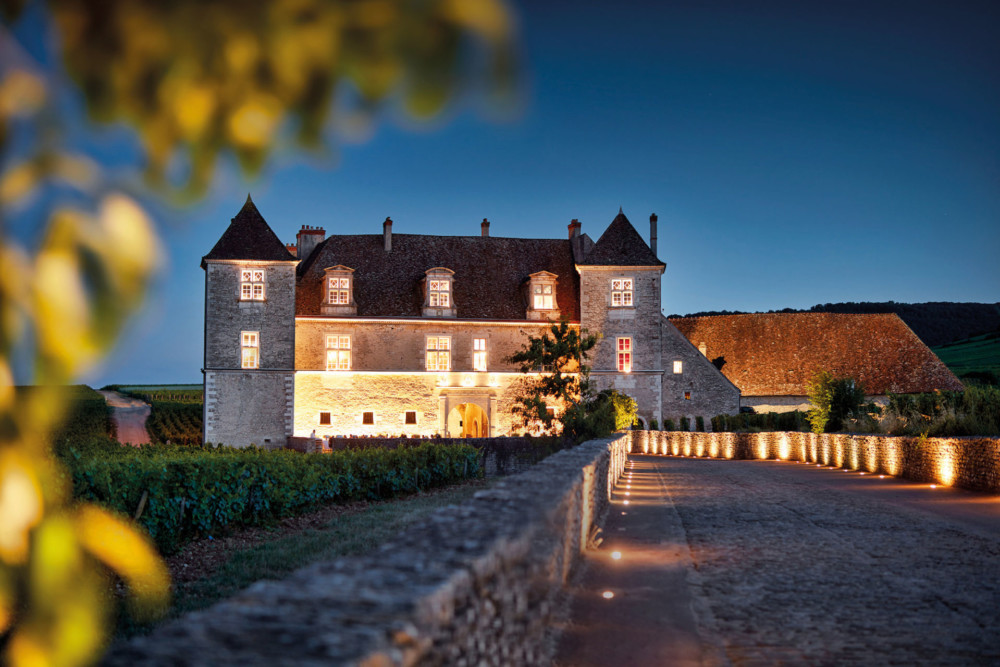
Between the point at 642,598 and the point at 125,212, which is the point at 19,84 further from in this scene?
the point at 642,598

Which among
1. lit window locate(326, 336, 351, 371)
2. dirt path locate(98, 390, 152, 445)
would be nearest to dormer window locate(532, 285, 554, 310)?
lit window locate(326, 336, 351, 371)

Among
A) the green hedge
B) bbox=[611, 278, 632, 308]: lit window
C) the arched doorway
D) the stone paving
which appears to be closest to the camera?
the stone paving

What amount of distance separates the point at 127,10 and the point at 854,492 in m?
17.8

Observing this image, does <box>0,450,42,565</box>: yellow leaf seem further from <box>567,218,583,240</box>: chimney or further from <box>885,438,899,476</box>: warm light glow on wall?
<box>567,218,583,240</box>: chimney

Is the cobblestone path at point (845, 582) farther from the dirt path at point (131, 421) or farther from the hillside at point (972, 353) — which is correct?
the hillside at point (972, 353)

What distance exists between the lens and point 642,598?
24.5ft

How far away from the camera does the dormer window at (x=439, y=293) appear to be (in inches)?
1615

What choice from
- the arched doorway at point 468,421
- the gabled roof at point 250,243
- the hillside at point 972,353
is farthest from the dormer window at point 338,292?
the hillside at point 972,353

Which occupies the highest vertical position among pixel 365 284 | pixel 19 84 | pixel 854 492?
pixel 365 284

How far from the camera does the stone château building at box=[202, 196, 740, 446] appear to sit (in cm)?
Result: 3775

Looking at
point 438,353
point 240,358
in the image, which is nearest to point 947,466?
point 438,353

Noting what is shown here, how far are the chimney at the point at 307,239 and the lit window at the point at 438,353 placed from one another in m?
8.87

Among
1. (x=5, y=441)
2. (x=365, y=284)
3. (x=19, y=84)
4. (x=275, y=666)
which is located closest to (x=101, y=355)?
(x=5, y=441)

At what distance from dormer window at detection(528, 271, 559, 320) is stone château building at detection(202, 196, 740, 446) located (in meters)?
0.06
